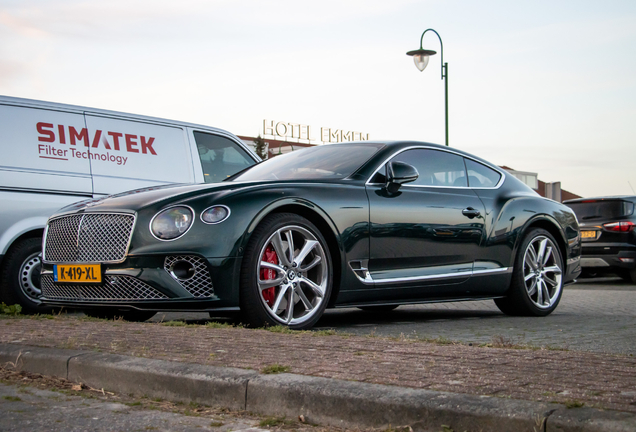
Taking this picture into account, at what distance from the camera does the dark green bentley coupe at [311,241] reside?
5.38 m

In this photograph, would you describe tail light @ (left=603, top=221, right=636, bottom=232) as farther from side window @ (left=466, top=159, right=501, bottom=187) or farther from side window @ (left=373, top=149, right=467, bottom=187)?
side window @ (left=373, top=149, right=467, bottom=187)

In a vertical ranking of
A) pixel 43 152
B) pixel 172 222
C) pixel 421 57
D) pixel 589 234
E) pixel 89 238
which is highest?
pixel 421 57

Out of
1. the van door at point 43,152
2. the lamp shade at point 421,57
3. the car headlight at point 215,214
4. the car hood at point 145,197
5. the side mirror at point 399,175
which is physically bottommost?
the car headlight at point 215,214

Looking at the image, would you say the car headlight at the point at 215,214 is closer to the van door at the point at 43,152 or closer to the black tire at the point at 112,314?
the black tire at the point at 112,314

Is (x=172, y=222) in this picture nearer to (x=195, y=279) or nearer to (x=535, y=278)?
(x=195, y=279)

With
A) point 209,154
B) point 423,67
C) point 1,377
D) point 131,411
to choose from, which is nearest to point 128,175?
point 209,154

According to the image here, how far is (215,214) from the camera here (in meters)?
5.42

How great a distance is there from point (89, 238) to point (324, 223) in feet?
5.73

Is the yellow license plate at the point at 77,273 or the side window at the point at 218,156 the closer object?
the yellow license plate at the point at 77,273

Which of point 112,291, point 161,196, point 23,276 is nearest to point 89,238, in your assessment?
point 112,291

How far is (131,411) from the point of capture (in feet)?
11.4

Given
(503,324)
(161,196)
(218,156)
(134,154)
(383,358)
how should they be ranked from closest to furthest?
(383,358) → (161,196) → (503,324) → (134,154) → (218,156)

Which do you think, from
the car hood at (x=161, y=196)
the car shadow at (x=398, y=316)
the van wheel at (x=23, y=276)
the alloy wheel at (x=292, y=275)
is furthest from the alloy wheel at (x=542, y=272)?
the van wheel at (x=23, y=276)

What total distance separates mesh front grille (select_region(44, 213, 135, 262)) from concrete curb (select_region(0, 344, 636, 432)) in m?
1.36
